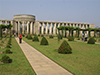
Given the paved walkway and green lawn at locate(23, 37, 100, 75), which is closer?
the paved walkway

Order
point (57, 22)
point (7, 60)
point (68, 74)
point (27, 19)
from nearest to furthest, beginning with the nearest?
point (68, 74) < point (7, 60) < point (27, 19) < point (57, 22)

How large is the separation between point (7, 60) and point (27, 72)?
2.43 m

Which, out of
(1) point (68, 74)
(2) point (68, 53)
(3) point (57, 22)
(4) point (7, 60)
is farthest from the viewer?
(3) point (57, 22)

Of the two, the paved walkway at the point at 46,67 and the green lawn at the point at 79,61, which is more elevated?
the paved walkway at the point at 46,67

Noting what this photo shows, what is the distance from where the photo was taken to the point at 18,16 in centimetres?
6291

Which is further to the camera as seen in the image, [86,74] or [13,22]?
[13,22]

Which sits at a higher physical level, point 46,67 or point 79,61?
point 46,67

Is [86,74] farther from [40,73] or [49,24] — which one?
[49,24]

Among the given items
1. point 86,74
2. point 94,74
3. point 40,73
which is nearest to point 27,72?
point 40,73

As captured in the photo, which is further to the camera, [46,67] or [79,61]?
[79,61]

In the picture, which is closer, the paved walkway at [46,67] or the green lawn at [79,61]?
the paved walkway at [46,67]

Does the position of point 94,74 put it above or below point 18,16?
below

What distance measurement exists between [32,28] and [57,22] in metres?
16.1

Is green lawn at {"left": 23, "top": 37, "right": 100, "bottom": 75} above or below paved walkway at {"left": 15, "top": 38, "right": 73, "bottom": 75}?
below
